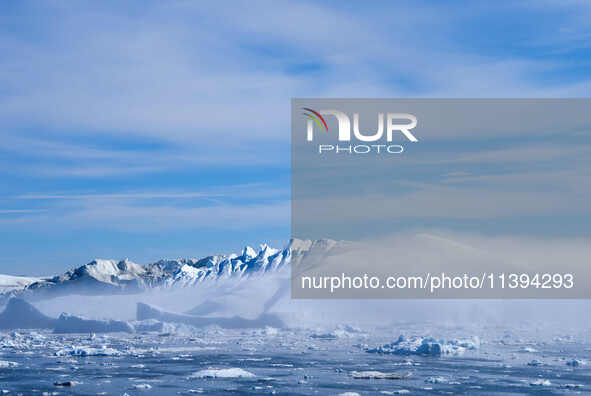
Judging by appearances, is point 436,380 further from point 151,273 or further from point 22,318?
point 151,273

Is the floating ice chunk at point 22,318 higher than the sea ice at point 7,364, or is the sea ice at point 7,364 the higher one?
the floating ice chunk at point 22,318

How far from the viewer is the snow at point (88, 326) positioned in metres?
37.0

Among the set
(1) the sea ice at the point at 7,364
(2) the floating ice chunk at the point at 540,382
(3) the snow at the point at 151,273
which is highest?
(3) the snow at the point at 151,273

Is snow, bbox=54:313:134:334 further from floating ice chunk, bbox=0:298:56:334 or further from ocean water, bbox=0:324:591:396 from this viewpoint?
ocean water, bbox=0:324:591:396

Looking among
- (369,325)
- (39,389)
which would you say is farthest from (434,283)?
(39,389)

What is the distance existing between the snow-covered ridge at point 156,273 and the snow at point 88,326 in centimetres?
1066

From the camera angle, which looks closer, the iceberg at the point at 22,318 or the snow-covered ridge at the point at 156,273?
the iceberg at the point at 22,318

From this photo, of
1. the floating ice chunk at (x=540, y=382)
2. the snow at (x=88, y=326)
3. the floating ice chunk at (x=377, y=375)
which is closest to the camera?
the floating ice chunk at (x=540, y=382)

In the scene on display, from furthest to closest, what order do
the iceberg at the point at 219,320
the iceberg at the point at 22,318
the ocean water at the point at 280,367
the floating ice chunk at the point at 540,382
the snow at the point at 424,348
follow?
the iceberg at the point at 22,318 → the iceberg at the point at 219,320 → the snow at the point at 424,348 → the floating ice chunk at the point at 540,382 → the ocean water at the point at 280,367

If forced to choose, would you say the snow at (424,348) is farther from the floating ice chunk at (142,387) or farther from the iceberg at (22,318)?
the iceberg at (22,318)

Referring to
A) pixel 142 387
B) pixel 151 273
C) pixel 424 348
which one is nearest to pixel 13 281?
pixel 151 273

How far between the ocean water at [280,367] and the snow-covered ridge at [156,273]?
14.0m

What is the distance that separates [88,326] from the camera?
122 feet

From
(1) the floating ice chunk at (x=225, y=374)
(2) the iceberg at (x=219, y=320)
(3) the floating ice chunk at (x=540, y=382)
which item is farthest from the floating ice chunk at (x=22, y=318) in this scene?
(3) the floating ice chunk at (x=540, y=382)
